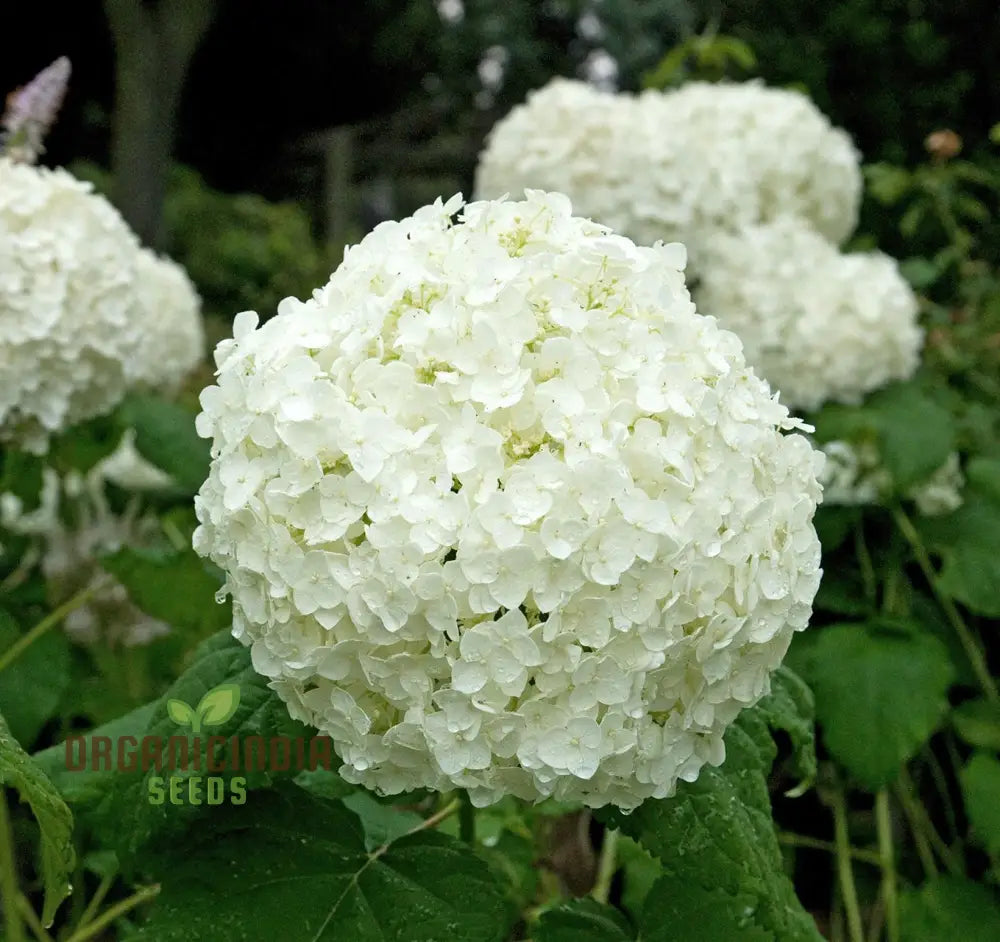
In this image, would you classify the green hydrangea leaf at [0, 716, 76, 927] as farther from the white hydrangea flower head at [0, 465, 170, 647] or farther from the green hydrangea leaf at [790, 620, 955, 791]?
the white hydrangea flower head at [0, 465, 170, 647]

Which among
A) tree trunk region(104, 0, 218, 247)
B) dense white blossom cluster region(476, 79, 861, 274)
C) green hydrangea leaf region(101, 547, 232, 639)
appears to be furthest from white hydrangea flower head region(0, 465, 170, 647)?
tree trunk region(104, 0, 218, 247)

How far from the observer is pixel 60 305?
66.0 inches

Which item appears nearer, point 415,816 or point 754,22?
point 415,816

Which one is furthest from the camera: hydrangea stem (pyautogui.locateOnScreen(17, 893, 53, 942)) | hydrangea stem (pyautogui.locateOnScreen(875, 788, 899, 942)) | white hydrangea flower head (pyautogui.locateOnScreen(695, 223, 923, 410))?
white hydrangea flower head (pyautogui.locateOnScreen(695, 223, 923, 410))

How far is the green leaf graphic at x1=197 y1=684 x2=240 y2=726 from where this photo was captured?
1005mm

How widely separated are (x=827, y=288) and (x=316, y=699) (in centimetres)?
168

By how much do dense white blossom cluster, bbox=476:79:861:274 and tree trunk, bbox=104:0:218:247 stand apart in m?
4.71

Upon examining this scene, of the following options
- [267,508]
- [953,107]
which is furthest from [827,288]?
[953,107]

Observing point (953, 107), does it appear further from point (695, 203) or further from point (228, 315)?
point (228, 315)

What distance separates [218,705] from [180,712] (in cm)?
4

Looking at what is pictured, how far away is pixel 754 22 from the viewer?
6.75 metres

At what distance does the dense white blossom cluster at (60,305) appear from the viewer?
5.39 feet

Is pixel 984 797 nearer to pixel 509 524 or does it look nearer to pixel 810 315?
pixel 810 315

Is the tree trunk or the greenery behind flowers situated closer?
the tree trunk
